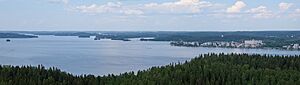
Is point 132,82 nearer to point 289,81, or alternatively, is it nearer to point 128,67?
point 289,81

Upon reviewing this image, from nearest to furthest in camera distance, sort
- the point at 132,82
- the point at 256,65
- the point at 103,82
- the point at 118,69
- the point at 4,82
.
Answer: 1. the point at 4,82
2. the point at 132,82
3. the point at 103,82
4. the point at 256,65
5. the point at 118,69

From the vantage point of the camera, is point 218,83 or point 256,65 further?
point 256,65

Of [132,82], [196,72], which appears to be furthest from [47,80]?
[196,72]

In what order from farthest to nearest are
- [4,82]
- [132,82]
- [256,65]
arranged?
[256,65] < [132,82] < [4,82]

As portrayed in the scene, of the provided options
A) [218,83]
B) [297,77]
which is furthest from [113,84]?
[297,77]

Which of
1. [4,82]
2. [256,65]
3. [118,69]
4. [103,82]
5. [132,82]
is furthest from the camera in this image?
[118,69]

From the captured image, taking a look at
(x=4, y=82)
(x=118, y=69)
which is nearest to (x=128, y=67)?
(x=118, y=69)

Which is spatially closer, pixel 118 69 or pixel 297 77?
pixel 297 77

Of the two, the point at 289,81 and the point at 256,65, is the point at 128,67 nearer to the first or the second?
the point at 256,65
